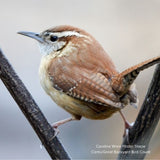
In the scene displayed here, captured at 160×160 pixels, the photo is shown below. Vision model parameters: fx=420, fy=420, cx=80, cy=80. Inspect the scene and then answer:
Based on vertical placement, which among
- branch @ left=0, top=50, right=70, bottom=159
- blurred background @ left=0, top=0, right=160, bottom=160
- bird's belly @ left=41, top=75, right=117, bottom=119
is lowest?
blurred background @ left=0, top=0, right=160, bottom=160

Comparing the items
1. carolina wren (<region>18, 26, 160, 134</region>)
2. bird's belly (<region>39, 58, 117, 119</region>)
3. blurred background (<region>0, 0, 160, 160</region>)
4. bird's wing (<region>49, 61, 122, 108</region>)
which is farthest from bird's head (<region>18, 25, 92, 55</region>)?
blurred background (<region>0, 0, 160, 160</region>)

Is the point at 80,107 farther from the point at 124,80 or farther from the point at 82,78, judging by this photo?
the point at 124,80

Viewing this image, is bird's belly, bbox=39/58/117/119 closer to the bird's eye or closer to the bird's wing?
the bird's wing

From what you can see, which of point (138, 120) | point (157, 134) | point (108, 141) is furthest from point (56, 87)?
point (108, 141)

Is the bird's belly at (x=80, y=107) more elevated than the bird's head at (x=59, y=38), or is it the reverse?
the bird's head at (x=59, y=38)

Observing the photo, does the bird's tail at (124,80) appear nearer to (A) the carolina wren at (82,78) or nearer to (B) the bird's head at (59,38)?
(A) the carolina wren at (82,78)

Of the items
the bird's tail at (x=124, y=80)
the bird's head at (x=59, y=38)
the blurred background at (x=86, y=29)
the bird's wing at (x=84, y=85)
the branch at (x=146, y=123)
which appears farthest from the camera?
the blurred background at (x=86, y=29)

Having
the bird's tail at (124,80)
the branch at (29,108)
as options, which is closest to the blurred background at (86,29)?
the bird's tail at (124,80)
